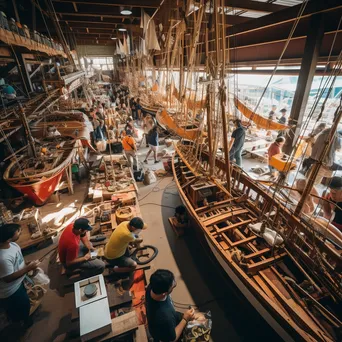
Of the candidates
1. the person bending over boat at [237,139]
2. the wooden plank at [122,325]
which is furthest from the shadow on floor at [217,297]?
the person bending over boat at [237,139]

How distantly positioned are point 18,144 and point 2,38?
11.8ft

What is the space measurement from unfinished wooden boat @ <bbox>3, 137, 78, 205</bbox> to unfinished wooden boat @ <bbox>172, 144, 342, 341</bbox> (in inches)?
167

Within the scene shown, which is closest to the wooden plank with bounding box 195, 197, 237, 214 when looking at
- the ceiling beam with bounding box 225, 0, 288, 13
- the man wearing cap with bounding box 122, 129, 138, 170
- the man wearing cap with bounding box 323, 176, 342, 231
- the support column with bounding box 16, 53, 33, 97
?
the man wearing cap with bounding box 323, 176, 342, 231

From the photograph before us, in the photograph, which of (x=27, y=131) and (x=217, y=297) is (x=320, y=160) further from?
(x=27, y=131)

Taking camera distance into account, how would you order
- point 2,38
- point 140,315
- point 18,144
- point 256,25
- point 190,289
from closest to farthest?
point 140,315 < point 190,289 < point 2,38 < point 256,25 < point 18,144

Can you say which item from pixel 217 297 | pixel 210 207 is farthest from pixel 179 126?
pixel 217 297

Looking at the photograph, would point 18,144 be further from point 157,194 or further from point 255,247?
point 255,247

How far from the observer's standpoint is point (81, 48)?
29125 mm

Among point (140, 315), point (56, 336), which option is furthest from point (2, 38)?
point (140, 315)

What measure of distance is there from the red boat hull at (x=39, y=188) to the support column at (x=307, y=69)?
6.75 metres

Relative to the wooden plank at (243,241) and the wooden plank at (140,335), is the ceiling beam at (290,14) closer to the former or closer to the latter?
the wooden plank at (243,241)

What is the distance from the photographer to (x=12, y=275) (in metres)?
2.71

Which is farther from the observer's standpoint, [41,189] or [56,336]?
[41,189]

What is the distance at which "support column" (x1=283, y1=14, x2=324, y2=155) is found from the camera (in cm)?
496
